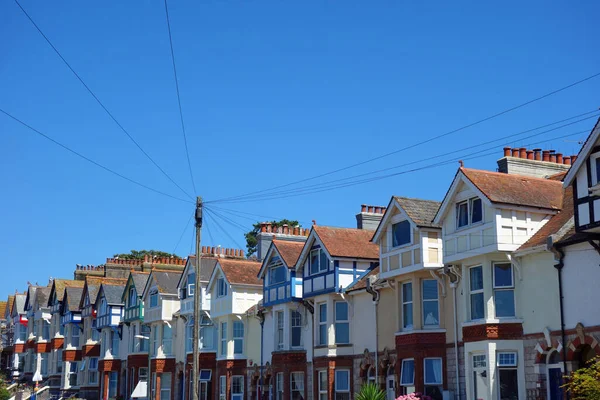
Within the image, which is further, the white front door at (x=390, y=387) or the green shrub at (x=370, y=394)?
the white front door at (x=390, y=387)

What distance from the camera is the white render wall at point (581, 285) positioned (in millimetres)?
23234

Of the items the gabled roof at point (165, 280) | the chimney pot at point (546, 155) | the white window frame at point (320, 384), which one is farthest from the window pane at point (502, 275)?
the gabled roof at point (165, 280)

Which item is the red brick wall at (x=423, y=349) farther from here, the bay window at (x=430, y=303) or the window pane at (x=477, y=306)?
the window pane at (x=477, y=306)

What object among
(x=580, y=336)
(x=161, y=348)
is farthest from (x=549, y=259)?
(x=161, y=348)

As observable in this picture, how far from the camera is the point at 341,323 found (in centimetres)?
3541

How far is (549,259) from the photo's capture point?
81.6 ft

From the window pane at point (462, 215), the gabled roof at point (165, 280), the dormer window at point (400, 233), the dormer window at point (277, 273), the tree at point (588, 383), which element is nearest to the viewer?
the tree at point (588, 383)

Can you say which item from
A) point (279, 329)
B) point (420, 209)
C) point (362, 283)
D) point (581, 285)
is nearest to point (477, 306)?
point (581, 285)

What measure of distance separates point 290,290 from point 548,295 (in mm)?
15359

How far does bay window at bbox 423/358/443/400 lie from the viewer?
28.6m

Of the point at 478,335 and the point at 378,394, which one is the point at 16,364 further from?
the point at 478,335

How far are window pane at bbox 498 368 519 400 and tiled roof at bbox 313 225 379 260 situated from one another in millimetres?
10526

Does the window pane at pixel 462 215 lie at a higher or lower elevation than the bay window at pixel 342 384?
higher

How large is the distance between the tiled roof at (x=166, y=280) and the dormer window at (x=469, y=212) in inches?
1095
